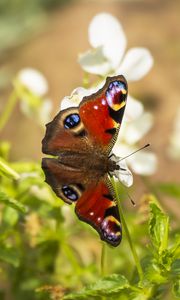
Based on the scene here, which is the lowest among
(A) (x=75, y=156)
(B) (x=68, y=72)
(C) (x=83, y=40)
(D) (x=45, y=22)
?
(A) (x=75, y=156)

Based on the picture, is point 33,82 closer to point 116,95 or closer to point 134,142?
point 134,142

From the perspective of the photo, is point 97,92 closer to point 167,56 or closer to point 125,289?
point 125,289

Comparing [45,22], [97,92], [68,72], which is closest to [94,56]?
[97,92]

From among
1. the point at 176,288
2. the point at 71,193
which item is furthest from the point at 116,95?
the point at 176,288

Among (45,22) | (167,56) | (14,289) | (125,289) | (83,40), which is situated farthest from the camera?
(45,22)

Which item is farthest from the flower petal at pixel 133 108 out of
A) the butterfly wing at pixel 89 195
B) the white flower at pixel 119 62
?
the butterfly wing at pixel 89 195

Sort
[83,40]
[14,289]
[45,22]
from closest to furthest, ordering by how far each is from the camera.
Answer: [14,289], [83,40], [45,22]

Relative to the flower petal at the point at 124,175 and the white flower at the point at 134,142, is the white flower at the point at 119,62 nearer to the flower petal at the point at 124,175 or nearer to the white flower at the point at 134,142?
the white flower at the point at 134,142
